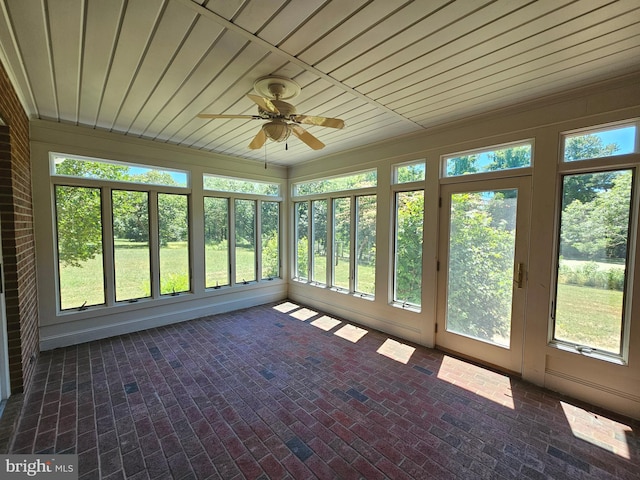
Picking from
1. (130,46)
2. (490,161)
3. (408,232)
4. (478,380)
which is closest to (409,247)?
(408,232)

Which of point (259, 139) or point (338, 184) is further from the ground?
point (259, 139)

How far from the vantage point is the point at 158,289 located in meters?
4.09

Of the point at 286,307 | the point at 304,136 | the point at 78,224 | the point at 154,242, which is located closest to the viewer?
the point at 304,136

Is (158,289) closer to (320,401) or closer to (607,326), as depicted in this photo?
(320,401)

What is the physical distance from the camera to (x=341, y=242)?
4609 millimetres

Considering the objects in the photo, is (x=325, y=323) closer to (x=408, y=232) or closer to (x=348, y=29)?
(x=408, y=232)

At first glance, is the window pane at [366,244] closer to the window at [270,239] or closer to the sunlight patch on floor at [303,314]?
the sunlight patch on floor at [303,314]

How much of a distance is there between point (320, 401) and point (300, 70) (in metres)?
2.75

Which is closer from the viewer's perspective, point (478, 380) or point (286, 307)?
point (478, 380)

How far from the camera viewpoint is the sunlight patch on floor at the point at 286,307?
15.9ft

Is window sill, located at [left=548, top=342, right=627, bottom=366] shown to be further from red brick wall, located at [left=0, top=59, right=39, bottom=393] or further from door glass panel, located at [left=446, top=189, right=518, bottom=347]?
red brick wall, located at [left=0, top=59, right=39, bottom=393]

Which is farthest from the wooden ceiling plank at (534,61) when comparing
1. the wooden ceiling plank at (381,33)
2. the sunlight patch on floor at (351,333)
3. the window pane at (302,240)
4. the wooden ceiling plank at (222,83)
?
the window pane at (302,240)

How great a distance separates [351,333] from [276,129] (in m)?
2.89


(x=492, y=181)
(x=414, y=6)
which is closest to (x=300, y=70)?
(x=414, y=6)
